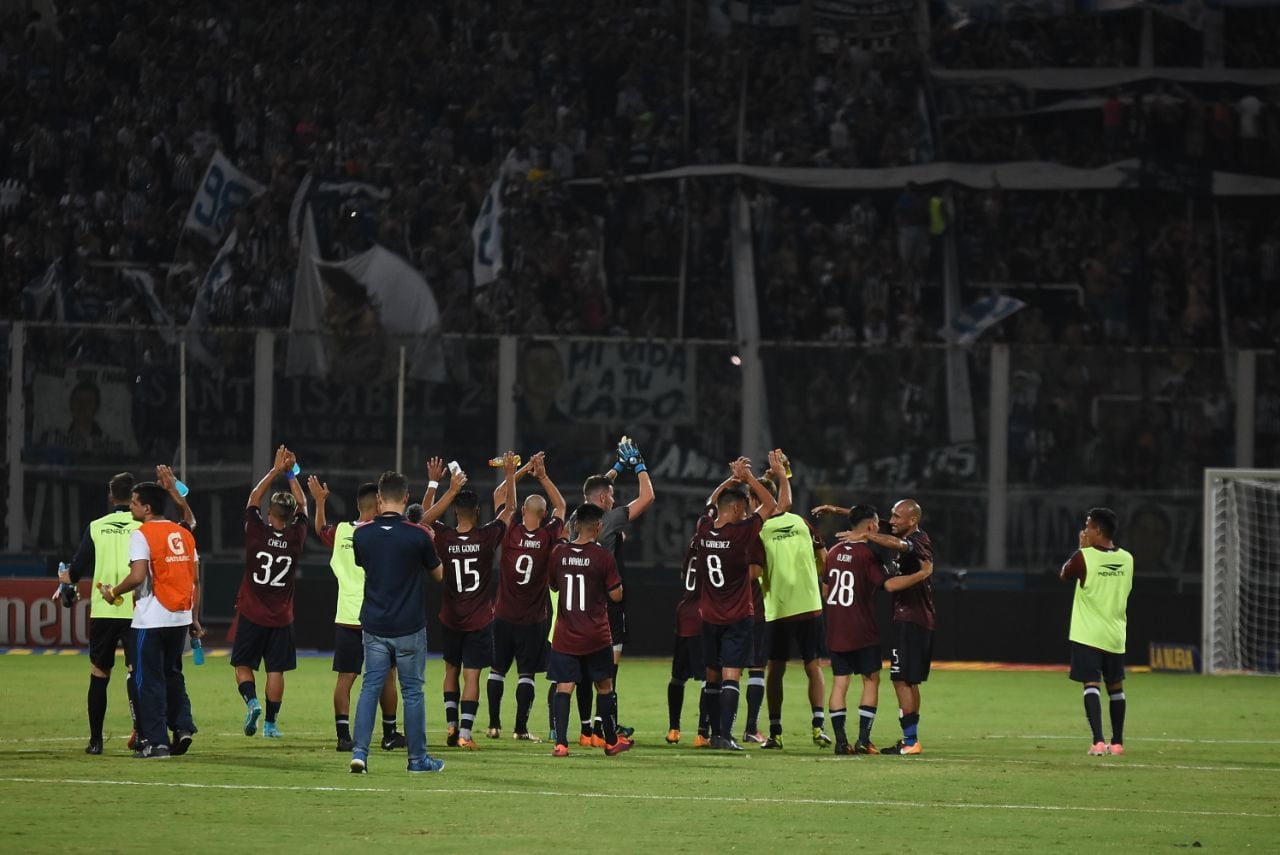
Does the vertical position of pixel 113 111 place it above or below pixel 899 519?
above

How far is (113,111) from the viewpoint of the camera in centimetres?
3312

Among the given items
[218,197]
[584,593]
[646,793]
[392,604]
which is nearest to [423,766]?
[392,604]

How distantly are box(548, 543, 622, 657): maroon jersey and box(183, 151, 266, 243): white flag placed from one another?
19239mm

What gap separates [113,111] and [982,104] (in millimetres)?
16294

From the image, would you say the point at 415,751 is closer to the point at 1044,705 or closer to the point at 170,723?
the point at 170,723

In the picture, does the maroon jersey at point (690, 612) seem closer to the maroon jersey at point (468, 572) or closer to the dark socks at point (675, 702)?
the dark socks at point (675, 702)

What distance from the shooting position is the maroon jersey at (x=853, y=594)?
1454 centimetres

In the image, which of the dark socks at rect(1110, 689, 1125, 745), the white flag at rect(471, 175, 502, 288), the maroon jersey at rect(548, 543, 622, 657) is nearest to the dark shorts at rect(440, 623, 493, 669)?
the maroon jersey at rect(548, 543, 622, 657)

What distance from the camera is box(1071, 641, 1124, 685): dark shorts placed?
14.7m

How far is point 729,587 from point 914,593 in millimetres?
1481

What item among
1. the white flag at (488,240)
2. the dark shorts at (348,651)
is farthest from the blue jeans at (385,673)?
the white flag at (488,240)

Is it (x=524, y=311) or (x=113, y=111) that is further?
(x=113, y=111)

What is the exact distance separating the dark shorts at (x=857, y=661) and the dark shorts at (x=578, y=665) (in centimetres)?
202

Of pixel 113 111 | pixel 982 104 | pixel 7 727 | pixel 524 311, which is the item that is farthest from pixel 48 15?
pixel 7 727
